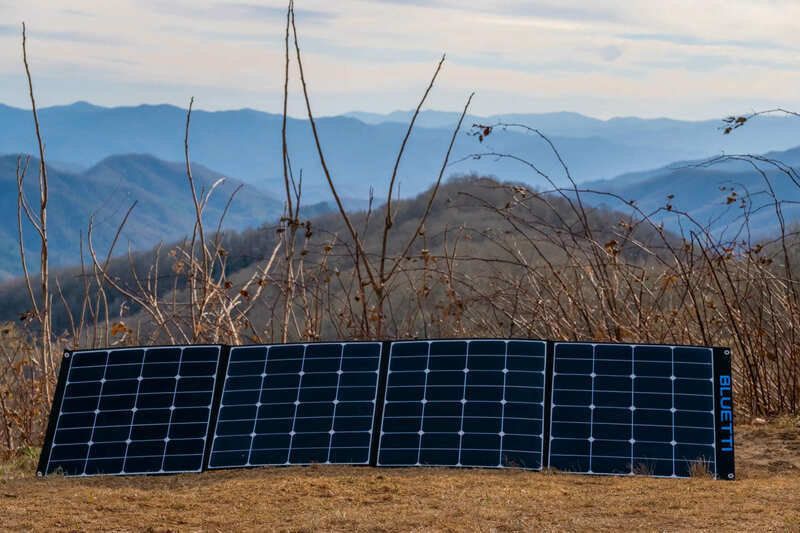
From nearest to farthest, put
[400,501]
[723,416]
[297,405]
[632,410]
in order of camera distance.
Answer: [400,501] < [723,416] < [632,410] < [297,405]

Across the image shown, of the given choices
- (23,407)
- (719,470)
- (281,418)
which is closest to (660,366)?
(719,470)

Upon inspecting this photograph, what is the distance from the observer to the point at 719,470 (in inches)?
243

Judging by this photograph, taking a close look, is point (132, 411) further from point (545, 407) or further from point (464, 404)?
point (545, 407)

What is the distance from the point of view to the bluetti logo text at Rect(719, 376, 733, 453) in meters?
6.29

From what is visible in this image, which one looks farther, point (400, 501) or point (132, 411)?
point (132, 411)

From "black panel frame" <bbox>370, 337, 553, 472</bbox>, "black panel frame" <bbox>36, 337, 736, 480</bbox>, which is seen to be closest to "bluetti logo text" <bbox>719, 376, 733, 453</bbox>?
"black panel frame" <bbox>36, 337, 736, 480</bbox>

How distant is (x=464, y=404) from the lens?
6.61 m

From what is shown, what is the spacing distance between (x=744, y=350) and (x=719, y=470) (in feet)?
7.65

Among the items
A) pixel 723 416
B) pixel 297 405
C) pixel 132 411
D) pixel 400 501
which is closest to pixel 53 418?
pixel 132 411

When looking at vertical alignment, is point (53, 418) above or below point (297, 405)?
below

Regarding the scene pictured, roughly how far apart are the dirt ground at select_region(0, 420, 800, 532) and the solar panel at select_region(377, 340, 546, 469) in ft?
0.51

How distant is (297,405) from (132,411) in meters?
1.07

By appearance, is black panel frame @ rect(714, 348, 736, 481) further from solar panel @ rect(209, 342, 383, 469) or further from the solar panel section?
solar panel @ rect(209, 342, 383, 469)

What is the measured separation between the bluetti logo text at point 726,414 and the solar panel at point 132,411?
317 centimetres
